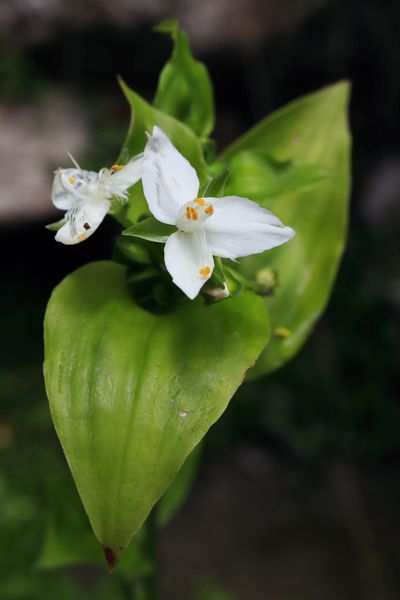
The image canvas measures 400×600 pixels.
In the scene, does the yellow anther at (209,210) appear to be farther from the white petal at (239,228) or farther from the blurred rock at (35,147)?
the blurred rock at (35,147)

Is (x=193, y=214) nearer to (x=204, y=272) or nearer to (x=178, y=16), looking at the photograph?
(x=204, y=272)

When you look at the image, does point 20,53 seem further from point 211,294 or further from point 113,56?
point 211,294

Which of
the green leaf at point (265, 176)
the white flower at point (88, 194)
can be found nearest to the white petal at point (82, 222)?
the white flower at point (88, 194)

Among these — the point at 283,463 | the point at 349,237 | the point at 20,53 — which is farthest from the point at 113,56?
the point at 283,463

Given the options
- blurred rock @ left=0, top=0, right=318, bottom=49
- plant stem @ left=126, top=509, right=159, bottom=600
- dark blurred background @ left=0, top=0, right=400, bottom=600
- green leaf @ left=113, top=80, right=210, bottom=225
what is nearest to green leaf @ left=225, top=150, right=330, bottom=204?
green leaf @ left=113, top=80, right=210, bottom=225

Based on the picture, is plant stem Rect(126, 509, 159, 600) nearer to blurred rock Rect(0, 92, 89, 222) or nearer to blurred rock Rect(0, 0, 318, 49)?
blurred rock Rect(0, 92, 89, 222)

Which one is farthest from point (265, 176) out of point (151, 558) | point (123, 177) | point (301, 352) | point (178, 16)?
point (178, 16)
